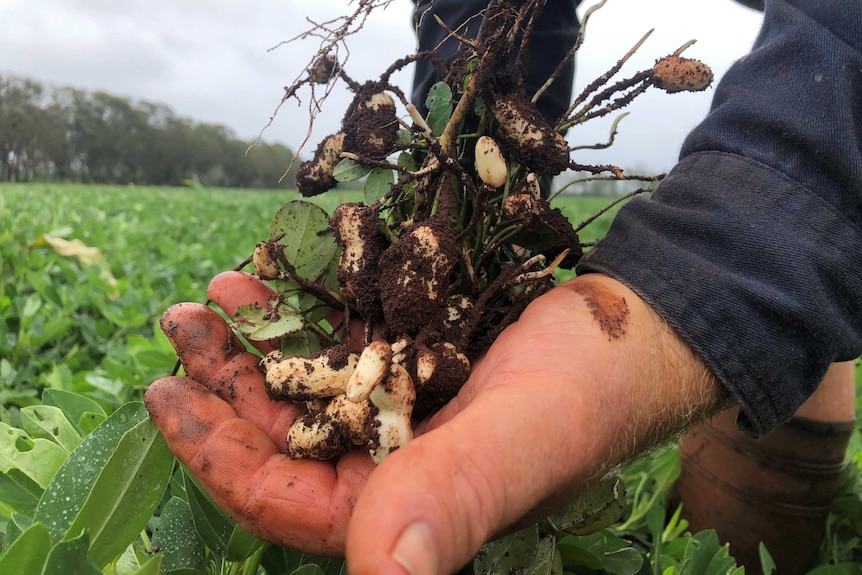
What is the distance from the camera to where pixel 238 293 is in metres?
1.02

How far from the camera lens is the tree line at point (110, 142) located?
1010 inches

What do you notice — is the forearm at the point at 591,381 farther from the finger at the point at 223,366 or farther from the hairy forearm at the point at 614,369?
the finger at the point at 223,366

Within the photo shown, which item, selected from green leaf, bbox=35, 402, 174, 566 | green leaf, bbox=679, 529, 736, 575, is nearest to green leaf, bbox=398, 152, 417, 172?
green leaf, bbox=35, 402, 174, 566

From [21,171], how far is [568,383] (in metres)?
25.8

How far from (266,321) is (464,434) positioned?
0.51 metres

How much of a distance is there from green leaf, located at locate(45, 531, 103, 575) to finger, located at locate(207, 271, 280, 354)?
1.66 ft

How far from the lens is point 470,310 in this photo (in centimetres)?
85

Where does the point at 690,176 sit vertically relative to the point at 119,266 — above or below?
above

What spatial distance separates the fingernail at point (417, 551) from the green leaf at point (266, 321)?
0.51 meters

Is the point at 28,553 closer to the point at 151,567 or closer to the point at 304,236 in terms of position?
the point at 151,567

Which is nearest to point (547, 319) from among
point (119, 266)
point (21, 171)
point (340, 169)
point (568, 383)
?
point (568, 383)

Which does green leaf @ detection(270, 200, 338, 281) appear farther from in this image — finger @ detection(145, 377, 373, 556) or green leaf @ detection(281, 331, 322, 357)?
finger @ detection(145, 377, 373, 556)

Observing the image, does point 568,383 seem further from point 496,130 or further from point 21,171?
point 21,171

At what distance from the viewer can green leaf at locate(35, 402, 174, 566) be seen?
0.62 m
